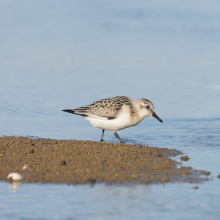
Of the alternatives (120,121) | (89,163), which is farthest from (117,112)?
(89,163)

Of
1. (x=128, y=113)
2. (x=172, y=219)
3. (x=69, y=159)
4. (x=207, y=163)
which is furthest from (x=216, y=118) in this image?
(x=172, y=219)

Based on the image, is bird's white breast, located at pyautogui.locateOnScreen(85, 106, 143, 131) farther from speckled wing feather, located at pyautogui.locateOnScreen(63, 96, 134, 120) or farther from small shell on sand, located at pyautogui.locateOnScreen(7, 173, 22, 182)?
small shell on sand, located at pyautogui.locateOnScreen(7, 173, 22, 182)

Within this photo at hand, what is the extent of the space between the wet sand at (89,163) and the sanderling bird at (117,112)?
0.98 meters

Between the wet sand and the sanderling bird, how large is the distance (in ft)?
3.21

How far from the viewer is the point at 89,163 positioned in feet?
26.7

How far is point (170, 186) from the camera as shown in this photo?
705cm

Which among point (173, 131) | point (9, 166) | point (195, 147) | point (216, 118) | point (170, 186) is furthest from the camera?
point (216, 118)

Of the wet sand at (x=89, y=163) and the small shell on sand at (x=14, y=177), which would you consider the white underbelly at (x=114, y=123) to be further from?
the small shell on sand at (x=14, y=177)

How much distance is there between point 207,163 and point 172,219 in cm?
334

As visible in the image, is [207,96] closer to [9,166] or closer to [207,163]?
[207,163]

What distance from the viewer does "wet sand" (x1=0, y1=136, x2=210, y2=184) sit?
7354 millimetres

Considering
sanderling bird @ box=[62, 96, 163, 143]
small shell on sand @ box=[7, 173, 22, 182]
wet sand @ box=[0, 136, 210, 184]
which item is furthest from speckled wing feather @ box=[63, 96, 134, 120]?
small shell on sand @ box=[7, 173, 22, 182]

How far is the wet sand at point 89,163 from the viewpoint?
7354 millimetres

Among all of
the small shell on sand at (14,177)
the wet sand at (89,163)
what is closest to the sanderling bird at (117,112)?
the wet sand at (89,163)
